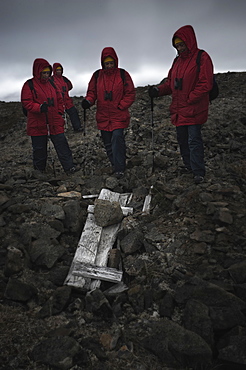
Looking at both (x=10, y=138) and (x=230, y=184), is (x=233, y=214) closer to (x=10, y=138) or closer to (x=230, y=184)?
(x=230, y=184)

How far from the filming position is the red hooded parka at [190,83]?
16.1 ft

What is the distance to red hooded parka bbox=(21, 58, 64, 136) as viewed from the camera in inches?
246

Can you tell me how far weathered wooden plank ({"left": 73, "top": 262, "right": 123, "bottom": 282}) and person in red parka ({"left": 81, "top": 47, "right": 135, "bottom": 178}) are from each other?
279 centimetres

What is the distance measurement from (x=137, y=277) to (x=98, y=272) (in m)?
0.50

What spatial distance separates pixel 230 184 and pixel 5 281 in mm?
3804

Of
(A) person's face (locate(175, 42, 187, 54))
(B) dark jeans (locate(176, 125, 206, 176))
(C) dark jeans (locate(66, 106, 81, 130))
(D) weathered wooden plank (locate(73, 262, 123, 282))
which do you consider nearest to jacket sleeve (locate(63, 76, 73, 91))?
(C) dark jeans (locate(66, 106, 81, 130))

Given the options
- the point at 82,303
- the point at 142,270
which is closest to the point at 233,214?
the point at 142,270

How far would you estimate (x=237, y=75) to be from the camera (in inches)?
699

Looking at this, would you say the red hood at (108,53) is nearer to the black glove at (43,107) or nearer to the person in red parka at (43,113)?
the person in red parka at (43,113)

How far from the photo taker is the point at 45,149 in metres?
6.99

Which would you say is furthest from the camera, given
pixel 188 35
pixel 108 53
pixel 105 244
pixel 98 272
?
pixel 108 53

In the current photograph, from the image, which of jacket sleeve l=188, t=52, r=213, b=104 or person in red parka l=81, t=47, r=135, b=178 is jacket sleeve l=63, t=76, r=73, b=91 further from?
jacket sleeve l=188, t=52, r=213, b=104

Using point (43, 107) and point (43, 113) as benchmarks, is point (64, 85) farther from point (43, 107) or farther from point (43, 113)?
point (43, 107)

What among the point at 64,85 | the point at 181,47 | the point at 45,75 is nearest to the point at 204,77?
the point at 181,47
